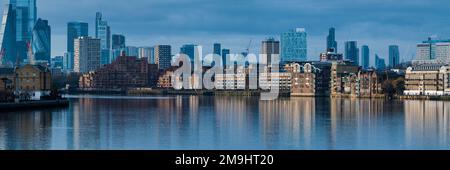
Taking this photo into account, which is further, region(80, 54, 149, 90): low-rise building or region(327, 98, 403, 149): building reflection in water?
region(80, 54, 149, 90): low-rise building

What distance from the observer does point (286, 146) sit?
16.9m

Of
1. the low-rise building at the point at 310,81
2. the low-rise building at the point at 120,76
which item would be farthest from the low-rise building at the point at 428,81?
the low-rise building at the point at 120,76

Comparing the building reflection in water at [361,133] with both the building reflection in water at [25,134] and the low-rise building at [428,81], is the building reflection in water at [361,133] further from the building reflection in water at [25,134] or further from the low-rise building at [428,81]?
the low-rise building at [428,81]

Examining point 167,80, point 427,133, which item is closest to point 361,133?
point 427,133

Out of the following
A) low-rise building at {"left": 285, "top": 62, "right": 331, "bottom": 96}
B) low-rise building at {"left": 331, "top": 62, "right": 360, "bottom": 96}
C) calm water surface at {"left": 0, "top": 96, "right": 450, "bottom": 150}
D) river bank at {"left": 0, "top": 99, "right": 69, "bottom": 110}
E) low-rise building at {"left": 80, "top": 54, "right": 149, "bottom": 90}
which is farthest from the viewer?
low-rise building at {"left": 80, "top": 54, "right": 149, "bottom": 90}

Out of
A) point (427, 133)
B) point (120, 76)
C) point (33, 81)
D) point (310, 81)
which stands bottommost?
point (427, 133)

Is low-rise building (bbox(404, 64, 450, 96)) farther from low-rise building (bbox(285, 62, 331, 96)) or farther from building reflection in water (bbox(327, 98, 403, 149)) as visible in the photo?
building reflection in water (bbox(327, 98, 403, 149))

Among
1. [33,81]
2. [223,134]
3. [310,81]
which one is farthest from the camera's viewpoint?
[310,81]

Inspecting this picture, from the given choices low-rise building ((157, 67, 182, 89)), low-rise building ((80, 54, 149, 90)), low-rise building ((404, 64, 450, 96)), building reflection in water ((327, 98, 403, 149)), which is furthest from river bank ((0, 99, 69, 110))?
low-rise building ((80, 54, 149, 90))

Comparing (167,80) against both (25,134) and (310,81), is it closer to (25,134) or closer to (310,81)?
(310,81)

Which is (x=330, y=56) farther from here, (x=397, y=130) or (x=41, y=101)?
(x=397, y=130)

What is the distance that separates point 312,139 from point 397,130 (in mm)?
4412

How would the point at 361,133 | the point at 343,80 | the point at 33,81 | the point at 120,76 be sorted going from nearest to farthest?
the point at 361,133 → the point at 33,81 → the point at 343,80 → the point at 120,76
